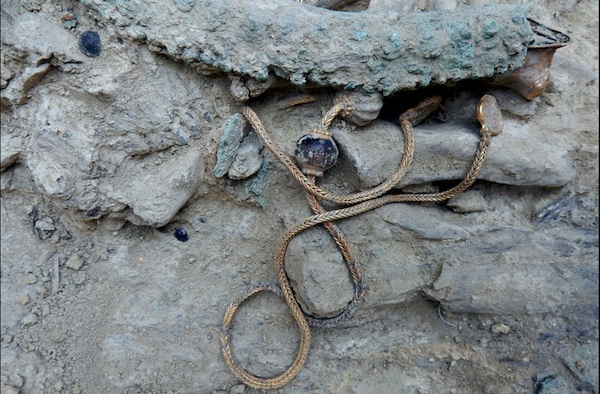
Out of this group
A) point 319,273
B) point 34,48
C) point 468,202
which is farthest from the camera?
point 468,202

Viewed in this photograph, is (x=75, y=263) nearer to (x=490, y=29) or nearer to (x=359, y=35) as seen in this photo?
(x=359, y=35)

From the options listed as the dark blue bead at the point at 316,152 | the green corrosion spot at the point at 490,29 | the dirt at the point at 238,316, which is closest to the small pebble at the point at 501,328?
the dirt at the point at 238,316

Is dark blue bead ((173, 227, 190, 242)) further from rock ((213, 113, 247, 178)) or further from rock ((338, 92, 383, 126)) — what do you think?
rock ((338, 92, 383, 126))

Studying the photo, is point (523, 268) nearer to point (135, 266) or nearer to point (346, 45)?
point (346, 45)

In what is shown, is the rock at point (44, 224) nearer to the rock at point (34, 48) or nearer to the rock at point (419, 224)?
the rock at point (34, 48)

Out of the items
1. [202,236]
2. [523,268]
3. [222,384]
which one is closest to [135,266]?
[202,236]

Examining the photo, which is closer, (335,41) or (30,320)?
(335,41)

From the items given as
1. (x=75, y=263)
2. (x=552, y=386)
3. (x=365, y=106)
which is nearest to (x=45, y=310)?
(x=75, y=263)
